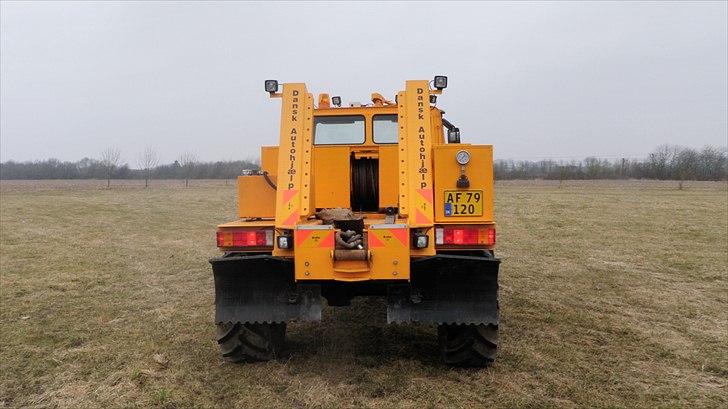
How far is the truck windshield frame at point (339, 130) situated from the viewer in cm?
623

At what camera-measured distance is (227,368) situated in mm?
5137

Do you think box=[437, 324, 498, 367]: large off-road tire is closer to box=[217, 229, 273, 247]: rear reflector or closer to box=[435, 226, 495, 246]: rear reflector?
box=[435, 226, 495, 246]: rear reflector

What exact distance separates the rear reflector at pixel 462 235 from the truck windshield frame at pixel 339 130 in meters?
1.82

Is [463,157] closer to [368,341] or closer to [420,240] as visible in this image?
[420,240]

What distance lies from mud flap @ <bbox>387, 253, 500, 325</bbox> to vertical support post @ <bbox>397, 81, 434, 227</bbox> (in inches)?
17.1

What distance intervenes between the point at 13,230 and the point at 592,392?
659 inches

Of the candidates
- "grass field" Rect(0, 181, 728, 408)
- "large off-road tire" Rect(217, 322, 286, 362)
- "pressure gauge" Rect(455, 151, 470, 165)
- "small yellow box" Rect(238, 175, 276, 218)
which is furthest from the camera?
"small yellow box" Rect(238, 175, 276, 218)

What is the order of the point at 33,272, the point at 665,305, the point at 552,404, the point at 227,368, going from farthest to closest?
the point at 33,272 → the point at 665,305 → the point at 227,368 → the point at 552,404

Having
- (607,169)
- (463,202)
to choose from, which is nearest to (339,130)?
(463,202)

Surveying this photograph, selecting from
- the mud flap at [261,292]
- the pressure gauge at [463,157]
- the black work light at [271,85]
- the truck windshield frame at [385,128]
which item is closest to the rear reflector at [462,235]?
the pressure gauge at [463,157]

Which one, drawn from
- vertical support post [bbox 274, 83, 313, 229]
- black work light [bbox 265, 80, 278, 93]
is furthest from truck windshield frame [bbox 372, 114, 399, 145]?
black work light [bbox 265, 80, 278, 93]

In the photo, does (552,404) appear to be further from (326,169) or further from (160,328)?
(160,328)

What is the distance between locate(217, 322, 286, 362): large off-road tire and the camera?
16.9ft

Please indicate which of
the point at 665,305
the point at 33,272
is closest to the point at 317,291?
the point at 665,305
